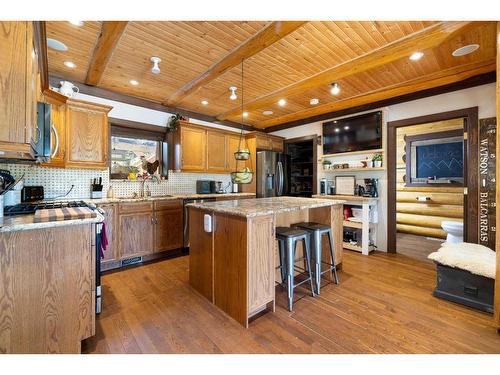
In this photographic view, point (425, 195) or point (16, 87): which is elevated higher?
point (16, 87)

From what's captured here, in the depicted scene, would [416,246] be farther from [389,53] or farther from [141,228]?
[141,228]

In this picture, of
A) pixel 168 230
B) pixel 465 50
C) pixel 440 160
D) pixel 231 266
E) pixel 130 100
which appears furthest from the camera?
pixel 440 160

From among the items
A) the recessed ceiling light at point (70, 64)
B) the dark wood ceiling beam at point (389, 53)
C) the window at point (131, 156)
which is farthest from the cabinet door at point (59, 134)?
the dark wood ceiling beam at point (389, 53)

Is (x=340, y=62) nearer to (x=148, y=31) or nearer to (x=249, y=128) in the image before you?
(x=148, y=31)

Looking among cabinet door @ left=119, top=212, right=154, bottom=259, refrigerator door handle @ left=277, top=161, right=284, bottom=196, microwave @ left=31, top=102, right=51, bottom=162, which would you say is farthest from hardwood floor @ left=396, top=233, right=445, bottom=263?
microwave @ left=31, top=102, right=51, bottom=162

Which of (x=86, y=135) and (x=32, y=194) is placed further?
(x=86, y=135)

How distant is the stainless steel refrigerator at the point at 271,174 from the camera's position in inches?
196

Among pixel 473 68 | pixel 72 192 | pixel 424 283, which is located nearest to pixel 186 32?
pixel 72 192

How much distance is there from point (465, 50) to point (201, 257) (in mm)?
3639

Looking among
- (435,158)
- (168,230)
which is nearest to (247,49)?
(168,230)

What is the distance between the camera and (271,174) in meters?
5.10

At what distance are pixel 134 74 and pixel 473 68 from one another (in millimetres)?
4374

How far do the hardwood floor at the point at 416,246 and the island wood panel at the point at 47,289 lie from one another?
4336 mm

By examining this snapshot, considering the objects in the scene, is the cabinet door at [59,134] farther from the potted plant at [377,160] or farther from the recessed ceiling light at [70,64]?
the potted plant at [377,160]
